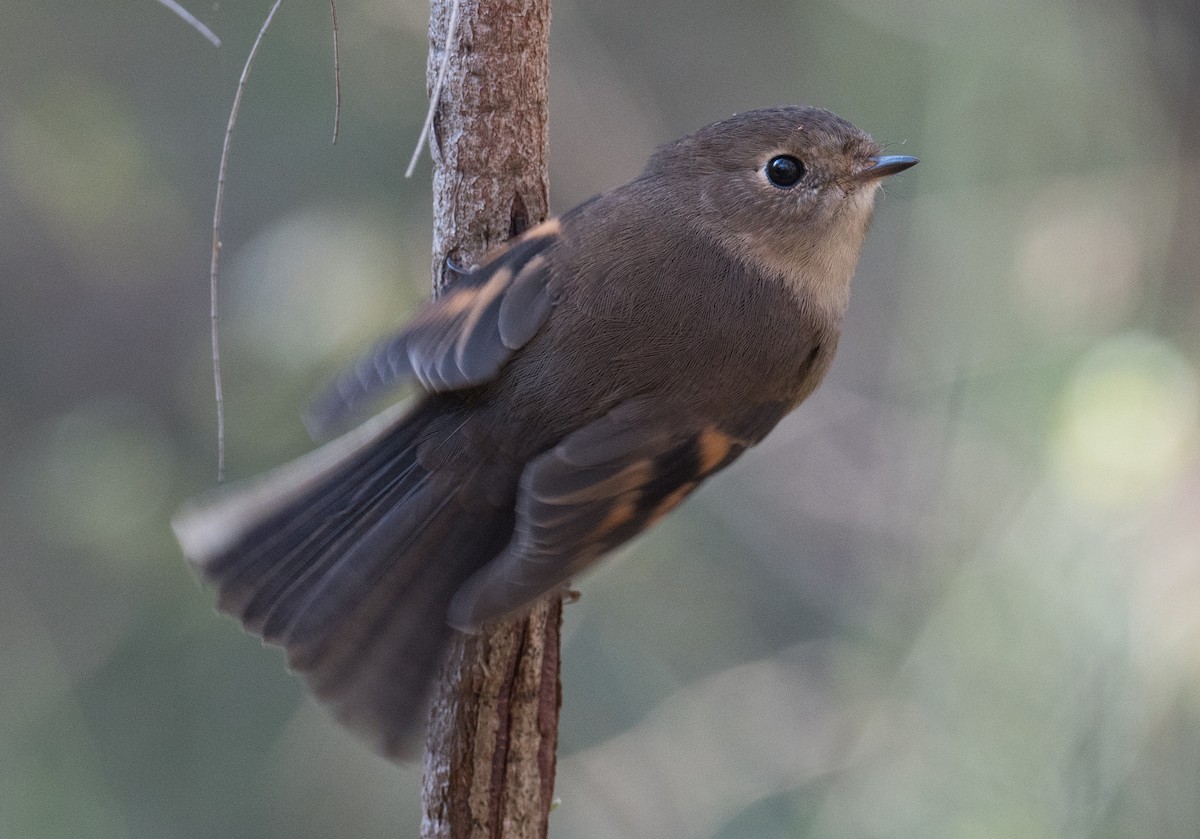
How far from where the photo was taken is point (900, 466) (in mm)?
4918

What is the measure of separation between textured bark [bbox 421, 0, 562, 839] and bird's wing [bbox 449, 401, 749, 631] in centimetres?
16

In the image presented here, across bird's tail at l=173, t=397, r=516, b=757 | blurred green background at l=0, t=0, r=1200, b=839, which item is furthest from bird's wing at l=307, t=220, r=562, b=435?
blurred green background at l=0, t=0, r=1200, b=839

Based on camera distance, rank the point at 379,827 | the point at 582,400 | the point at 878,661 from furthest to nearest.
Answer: the point at 379,827 → the point at 878,661 → the point at 582,400

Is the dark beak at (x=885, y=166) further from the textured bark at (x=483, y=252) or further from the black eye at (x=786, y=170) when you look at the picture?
the textured bark at (x=483, y=252)

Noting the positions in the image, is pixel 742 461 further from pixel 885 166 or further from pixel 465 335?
pixel 465 335

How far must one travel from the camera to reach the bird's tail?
2535 mm

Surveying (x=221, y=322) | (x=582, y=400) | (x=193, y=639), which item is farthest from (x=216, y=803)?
(x=582, y=400)

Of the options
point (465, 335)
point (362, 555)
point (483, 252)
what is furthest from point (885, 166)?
point (362, 555)

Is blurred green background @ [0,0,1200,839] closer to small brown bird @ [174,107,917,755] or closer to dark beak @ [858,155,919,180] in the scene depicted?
dark beak @ [858,155,919,180]

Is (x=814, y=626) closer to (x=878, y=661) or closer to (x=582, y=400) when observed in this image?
(x=878, y=661)

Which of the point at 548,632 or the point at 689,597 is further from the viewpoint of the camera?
the point at 689,597

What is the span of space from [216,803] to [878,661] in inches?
91.7

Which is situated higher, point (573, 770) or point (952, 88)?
point (952, 88)

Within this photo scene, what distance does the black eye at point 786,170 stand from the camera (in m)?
3.11
